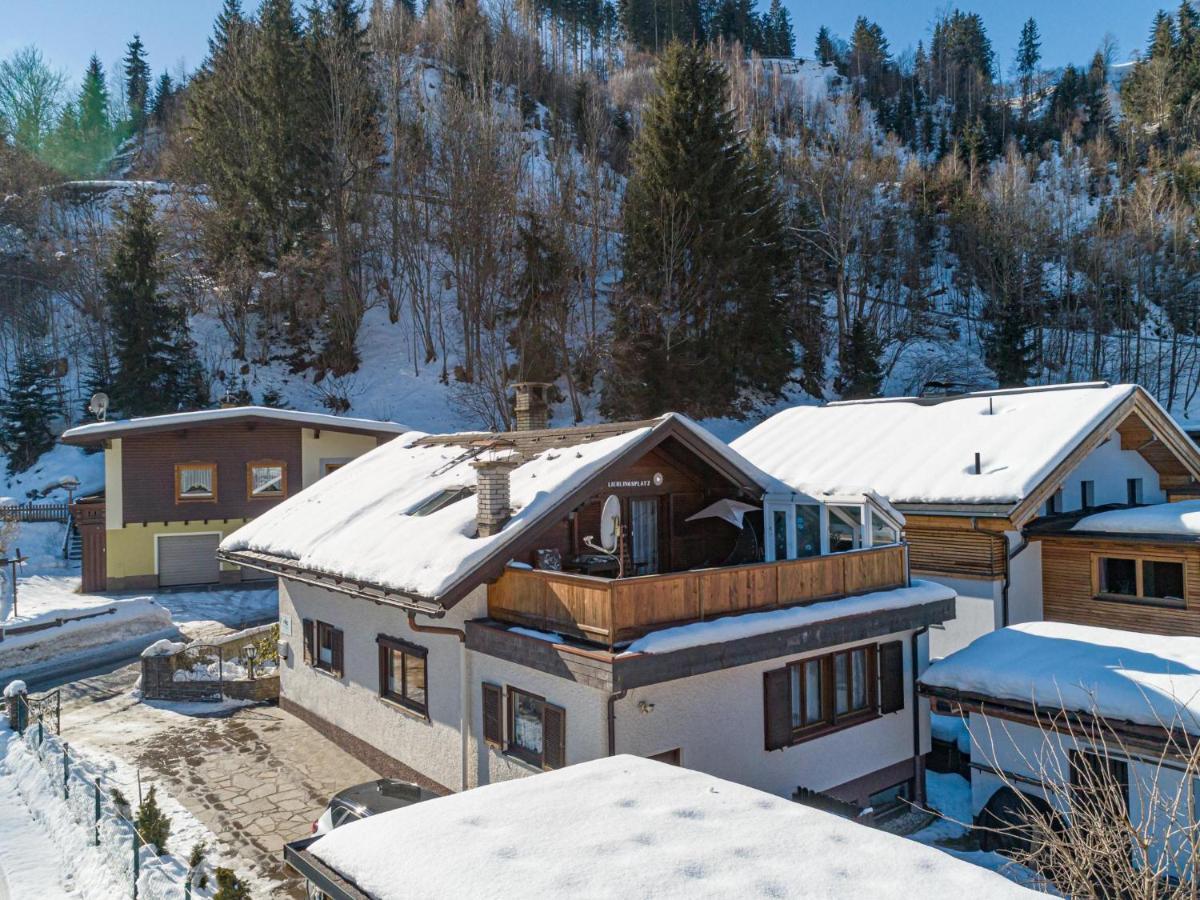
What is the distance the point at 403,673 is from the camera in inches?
514

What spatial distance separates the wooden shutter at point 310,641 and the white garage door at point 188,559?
1450cm

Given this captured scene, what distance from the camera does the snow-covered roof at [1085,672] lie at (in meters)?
10.5

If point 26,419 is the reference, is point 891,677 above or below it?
below

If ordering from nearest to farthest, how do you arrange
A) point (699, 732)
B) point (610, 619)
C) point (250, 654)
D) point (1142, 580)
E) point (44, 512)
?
point (610, 619), point (699, 732), point (1142, 580), point (250, 654), point (44, 512)

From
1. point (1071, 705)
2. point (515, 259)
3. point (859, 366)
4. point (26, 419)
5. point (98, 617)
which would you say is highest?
point (515, 259)

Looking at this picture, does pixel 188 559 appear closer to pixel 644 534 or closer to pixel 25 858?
pixel 25 858

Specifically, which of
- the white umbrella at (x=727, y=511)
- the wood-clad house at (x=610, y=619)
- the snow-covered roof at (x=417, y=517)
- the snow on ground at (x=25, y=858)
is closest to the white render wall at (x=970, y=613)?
the wood-clad house at (x=610, y=619)

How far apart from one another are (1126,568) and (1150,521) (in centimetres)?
124

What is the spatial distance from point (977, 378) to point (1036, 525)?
32.6 meters

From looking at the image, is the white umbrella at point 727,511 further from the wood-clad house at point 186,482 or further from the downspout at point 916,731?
the wood-clad house at point 186,482

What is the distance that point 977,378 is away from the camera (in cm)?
4691

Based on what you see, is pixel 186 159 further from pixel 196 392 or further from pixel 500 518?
pixel 500 518

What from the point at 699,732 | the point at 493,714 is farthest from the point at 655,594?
the point at 493,714

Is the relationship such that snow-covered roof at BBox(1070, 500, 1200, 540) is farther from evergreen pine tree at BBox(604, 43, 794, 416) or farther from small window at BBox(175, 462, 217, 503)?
small window at BBox(175, 462, 217, 503)
